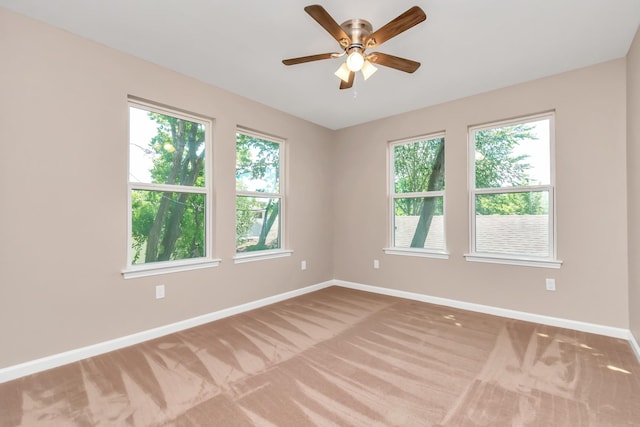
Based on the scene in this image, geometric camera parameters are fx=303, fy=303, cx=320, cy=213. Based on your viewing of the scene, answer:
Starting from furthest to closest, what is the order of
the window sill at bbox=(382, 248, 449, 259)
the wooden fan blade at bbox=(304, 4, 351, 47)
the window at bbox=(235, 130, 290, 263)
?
the window sill at bbox=(382, 248, 449, 259) < the window at bbox=(235, 130, 290, 263) < the wooden fan blade at bbox=(304, 4, 351, 47)

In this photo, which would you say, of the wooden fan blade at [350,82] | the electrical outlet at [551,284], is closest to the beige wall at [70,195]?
the wooden fan blade at [350,82]

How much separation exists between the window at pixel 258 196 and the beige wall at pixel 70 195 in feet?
2.09

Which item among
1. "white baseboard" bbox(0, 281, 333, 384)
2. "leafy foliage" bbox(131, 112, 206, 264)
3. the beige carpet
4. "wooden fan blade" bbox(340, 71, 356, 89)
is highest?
"wooden fan blade" bbox(340, 71, 356, 89)

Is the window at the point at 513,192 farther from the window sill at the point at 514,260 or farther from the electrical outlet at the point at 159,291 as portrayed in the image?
the electrical outlet at the point at 159,291

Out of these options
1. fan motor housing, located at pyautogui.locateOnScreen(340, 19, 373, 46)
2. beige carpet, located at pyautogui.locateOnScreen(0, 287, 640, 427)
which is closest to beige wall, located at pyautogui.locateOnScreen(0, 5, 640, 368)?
beige carpet, located at pyautogui.locateOnScreen(0, 287, 640, 427)

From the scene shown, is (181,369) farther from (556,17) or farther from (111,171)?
(556,17)

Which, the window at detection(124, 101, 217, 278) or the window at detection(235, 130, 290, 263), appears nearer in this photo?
the window at detection(124, 101, 217, 278)

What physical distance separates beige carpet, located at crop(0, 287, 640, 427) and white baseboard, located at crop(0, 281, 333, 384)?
0.08m

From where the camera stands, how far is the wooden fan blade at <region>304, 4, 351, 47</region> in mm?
1699

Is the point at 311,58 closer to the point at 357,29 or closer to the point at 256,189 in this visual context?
the point at 357,29

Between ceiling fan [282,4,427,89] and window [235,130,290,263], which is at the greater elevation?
ceiling fan [282,4,427,89]

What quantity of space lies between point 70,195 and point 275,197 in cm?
220

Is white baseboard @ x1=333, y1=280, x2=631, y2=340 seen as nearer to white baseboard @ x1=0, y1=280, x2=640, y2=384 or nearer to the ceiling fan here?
white baseboard @ x1=0, y1=280, x2=640, y2=384

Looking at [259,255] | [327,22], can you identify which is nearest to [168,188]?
→ [259,255]
